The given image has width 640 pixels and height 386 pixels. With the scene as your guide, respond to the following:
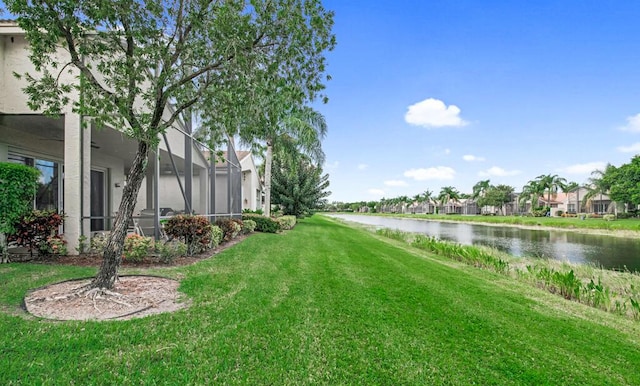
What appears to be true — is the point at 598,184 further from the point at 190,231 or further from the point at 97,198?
the point at 97,198

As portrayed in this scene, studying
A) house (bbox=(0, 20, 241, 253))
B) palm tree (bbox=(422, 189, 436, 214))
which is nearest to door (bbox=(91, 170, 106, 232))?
house (bbox=(0, 20, 241, 253))

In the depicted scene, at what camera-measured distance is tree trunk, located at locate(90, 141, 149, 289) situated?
4535 millimetres

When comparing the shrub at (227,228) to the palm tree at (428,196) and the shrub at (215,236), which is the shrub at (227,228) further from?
the palm tree at (428,196)

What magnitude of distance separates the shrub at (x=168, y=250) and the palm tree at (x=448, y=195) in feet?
300

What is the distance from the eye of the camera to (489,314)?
4.89m

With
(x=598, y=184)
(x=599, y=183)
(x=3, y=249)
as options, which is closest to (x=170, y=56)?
(x=3, y=249)

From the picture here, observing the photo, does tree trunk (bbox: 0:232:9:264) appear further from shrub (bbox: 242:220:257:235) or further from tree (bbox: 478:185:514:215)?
tree (bbox: 478:185:514:215)

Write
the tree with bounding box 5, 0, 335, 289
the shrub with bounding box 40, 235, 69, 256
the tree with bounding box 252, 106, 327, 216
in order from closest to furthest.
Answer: the tree with bounding box 5, 0, 335, 289
the shrub with bounding box 40, 235, 69, 256
the tree with bounding box 252, 106, 327, 216

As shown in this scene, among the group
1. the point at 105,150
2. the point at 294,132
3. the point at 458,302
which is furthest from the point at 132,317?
the point at 294,132

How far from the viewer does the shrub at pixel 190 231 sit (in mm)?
7652

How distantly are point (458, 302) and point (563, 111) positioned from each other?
3009 cm

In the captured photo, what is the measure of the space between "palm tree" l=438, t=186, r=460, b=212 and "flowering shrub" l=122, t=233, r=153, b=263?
92.0 meters

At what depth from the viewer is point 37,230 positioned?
21.4ft

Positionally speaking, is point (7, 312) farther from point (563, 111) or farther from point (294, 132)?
point (563, 111)
